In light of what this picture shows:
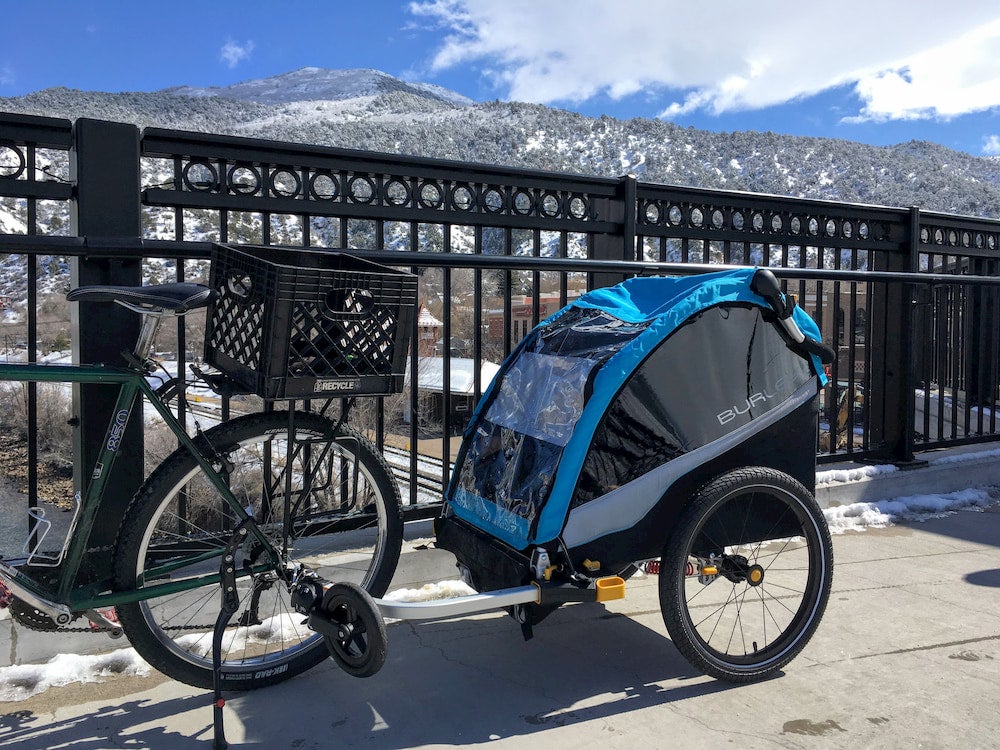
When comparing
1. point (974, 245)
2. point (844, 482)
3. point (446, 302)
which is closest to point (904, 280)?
point (844, 482)

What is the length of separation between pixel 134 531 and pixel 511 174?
8.01 feet

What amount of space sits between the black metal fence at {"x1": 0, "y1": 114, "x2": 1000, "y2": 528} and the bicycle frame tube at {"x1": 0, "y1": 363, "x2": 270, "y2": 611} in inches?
16.6

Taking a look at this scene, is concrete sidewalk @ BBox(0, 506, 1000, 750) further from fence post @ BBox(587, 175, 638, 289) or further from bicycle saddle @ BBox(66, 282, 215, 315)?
fence post @ BBox(587, 175, 638, 289)

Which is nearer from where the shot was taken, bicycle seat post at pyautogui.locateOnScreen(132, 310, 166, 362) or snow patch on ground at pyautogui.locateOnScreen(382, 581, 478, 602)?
bicycle seat post at pyautogui.locateOnScreen(132, 310, 166, 362)

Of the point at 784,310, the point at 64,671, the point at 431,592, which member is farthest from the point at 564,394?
the point at 64,671

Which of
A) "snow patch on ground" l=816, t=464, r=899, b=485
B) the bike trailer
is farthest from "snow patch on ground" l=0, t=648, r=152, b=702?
"snow patch on ground" l=816, t=464, r=899, b=485

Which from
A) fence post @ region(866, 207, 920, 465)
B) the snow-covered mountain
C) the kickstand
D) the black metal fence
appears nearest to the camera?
the kickstand

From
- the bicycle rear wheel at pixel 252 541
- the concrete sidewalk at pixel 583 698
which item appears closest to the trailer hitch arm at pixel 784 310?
the concrete sidewalk at pixel 583 698

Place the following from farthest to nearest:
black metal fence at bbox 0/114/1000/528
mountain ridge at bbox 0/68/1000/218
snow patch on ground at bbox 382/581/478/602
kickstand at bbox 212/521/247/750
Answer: mountain ridge at bbox 0/68/1000/218, snow patch on ground at bbox 382/581/478/602, black metal fence at bbox 0/114/1000/528, kickstand at bbox 212/521/247/750

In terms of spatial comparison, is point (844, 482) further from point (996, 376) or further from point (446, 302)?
point (446, 302)

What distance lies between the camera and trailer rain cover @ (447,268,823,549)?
7.92 ft

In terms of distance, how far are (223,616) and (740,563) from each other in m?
1.68

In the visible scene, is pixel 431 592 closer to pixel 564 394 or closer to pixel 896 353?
pixel 564 394

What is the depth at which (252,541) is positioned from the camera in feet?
8.02
